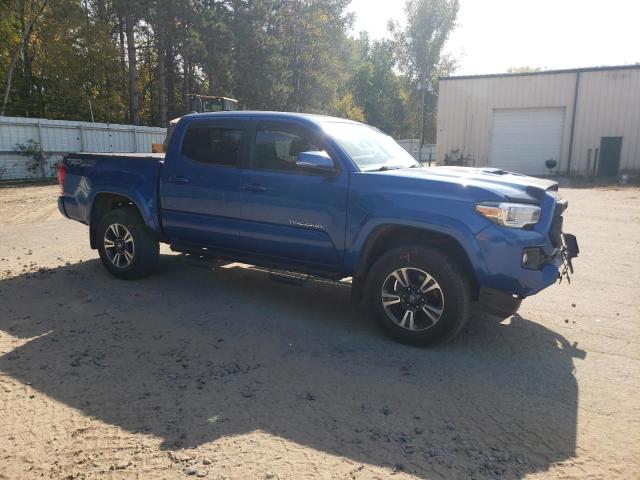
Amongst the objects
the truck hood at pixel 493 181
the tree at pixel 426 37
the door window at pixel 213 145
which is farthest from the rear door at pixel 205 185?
the tree at pixel 426 37

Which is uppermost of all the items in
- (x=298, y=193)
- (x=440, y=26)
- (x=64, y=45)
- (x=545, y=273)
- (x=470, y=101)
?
(x=440, y=26)

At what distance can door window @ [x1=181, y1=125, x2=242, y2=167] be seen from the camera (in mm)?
5359

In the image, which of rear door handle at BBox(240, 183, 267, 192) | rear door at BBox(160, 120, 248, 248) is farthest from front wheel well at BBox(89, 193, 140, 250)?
rear door handle at BBox(240, 183, 267, 192)

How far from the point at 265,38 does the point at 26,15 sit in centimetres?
1395

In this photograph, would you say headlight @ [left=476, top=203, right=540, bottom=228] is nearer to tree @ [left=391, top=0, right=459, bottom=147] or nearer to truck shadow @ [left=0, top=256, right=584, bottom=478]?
truck shadow @ [left=0, top=256, right=584, bottom=478]

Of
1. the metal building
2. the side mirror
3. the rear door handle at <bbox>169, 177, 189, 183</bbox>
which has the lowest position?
the rear door handle at <bbox>169, 177, 189, 183</bbox>

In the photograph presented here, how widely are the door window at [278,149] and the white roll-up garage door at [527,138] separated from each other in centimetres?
2437

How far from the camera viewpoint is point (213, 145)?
5.53 metres

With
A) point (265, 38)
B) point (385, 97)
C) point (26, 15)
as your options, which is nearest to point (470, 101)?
point (265, 38)

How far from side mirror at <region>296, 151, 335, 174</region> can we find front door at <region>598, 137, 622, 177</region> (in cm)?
2520

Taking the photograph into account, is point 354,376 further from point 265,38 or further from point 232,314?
point 265,38

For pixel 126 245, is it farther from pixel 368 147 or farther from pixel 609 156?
pixel 609 156

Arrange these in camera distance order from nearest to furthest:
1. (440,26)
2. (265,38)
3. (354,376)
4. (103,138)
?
(354,376) < (103,138) < (265,38) < (440,26)

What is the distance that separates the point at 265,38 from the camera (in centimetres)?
3341
